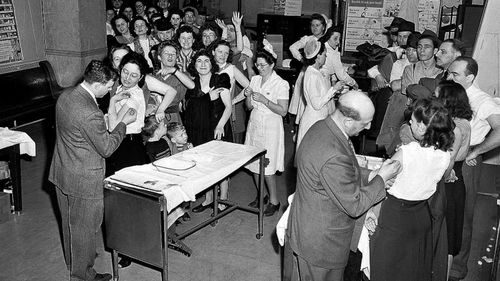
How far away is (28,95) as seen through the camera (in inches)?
303

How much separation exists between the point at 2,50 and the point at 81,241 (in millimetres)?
5055

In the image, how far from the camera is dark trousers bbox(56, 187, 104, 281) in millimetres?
3936

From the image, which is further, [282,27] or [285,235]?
[282,27]

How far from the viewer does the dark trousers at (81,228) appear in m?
3.94

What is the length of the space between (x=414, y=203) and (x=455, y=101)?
0.77 meters

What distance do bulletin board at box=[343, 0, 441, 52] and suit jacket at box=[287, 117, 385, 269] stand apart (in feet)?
25.1

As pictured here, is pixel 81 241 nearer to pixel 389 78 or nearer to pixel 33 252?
pixel 33 252

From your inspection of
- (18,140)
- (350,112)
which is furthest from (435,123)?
(18,140)

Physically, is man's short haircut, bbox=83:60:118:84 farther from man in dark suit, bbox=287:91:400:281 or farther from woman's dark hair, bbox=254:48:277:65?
woman's dark hair, bbox=254:48:277:65

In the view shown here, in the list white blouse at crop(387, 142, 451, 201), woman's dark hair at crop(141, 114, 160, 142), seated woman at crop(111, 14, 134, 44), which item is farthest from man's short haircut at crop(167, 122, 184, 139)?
seated woman at crop(111, 14, 134, 44)

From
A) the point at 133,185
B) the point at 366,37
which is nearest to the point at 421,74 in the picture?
the point at 133,185

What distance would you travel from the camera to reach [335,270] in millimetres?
3213

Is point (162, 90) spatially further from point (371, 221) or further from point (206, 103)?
point (371, 221)

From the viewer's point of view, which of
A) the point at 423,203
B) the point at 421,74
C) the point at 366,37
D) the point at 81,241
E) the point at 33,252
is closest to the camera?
the point at 423,203
